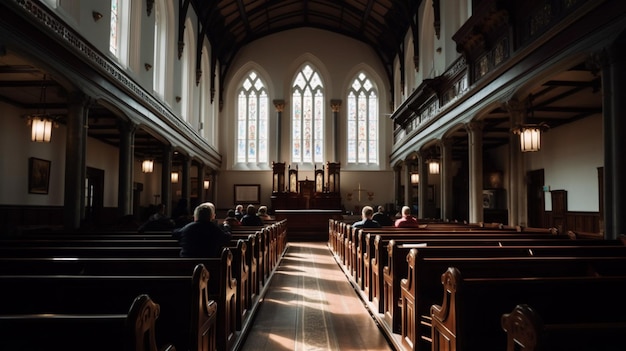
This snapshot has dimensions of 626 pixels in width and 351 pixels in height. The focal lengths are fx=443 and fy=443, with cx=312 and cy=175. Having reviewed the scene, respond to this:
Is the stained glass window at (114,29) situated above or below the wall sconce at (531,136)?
above

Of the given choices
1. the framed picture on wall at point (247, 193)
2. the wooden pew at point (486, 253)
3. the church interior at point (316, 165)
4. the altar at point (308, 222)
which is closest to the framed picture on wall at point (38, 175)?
the church interior at point (316, 165)

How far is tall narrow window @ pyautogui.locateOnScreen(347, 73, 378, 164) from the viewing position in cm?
2428

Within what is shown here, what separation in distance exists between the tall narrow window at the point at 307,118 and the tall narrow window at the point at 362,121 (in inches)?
63.4

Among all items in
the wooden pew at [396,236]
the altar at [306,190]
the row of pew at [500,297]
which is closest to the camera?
the row of pew at [500,297]

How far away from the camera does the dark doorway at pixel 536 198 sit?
14.7 metres

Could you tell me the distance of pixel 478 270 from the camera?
130 inches

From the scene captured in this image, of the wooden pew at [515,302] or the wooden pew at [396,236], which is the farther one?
the wooden pew at [396,236]

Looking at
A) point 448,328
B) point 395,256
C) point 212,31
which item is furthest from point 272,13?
point 448,328

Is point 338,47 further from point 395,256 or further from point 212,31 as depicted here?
point 395,256

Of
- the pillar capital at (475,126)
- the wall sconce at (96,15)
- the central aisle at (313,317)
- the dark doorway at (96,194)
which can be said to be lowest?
the central aisle at (313,317)

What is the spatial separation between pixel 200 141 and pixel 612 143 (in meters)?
15.4

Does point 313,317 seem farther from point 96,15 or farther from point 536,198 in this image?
point 536,198

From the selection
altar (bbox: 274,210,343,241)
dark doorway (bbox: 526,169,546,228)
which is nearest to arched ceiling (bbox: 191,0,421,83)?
dark doorway (bbox: 526,169,546,228)

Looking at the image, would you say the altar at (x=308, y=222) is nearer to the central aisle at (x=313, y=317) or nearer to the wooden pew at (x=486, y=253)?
the central aisle at (x=313, y=317)
